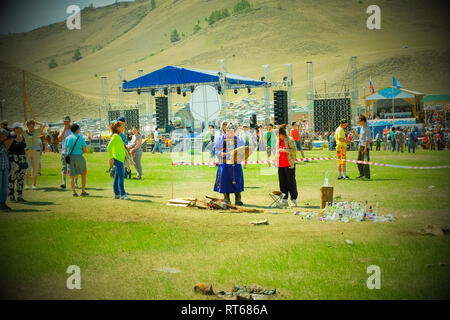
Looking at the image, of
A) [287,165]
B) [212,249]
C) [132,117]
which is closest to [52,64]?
[132,117]

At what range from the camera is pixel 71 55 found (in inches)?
6476

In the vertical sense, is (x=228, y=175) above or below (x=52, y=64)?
below

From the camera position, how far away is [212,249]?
7383 millimetres

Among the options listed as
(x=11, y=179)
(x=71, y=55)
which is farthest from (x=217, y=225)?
(x=71, y=55)

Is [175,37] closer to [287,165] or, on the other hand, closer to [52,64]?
[52,64]

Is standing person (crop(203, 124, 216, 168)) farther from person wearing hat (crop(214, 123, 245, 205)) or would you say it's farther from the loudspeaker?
the loudspeaker

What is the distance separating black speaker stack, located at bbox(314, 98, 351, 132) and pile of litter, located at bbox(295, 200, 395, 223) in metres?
24.6

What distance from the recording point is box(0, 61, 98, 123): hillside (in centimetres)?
4722

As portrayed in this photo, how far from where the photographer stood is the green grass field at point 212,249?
567 cm

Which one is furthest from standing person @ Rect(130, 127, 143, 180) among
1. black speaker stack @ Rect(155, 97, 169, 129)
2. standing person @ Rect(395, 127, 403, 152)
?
black speaker stack @ Rect(155, 97, 169, 129)

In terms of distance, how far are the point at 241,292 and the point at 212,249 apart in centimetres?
191

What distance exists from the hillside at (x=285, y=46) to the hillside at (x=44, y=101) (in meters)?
10.4

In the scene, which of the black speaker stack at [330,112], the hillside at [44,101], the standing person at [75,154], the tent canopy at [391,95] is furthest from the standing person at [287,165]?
the hillside at [44,101]

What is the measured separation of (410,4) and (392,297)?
13462cm
